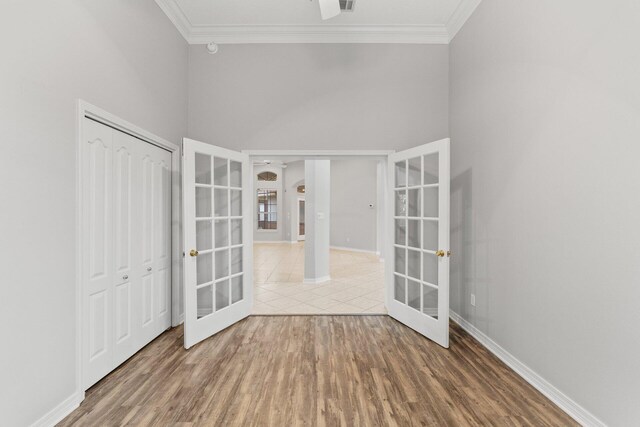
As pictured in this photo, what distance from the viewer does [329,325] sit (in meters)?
3.11

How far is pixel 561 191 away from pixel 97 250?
3.36 metres

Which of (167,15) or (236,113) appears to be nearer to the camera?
(167,15)

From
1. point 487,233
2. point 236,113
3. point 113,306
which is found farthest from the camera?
point 236,113

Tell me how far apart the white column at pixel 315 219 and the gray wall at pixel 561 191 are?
2.81 m

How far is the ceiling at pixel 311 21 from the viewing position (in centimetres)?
285

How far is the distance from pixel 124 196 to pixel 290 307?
2.36 metres

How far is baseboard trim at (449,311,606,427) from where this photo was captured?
1.66 m

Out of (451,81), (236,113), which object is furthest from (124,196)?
(451,81)

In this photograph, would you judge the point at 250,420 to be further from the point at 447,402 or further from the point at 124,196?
the point at 124,196

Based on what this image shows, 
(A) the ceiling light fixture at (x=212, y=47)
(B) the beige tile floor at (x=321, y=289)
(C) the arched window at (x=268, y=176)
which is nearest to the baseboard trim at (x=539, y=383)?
(B) the beige tile floor at (x=321, y=289)

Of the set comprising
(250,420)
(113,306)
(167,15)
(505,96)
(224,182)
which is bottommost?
(250,420)

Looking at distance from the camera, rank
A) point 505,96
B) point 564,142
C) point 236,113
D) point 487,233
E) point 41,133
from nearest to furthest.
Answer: point 41,133, point 564,142, point 505,96, point 487,233, point 236,113

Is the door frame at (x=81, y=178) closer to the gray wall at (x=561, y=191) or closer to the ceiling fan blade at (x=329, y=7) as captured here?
the ceiling fan blade at (x=329, y=7)

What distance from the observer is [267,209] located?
445 inches
